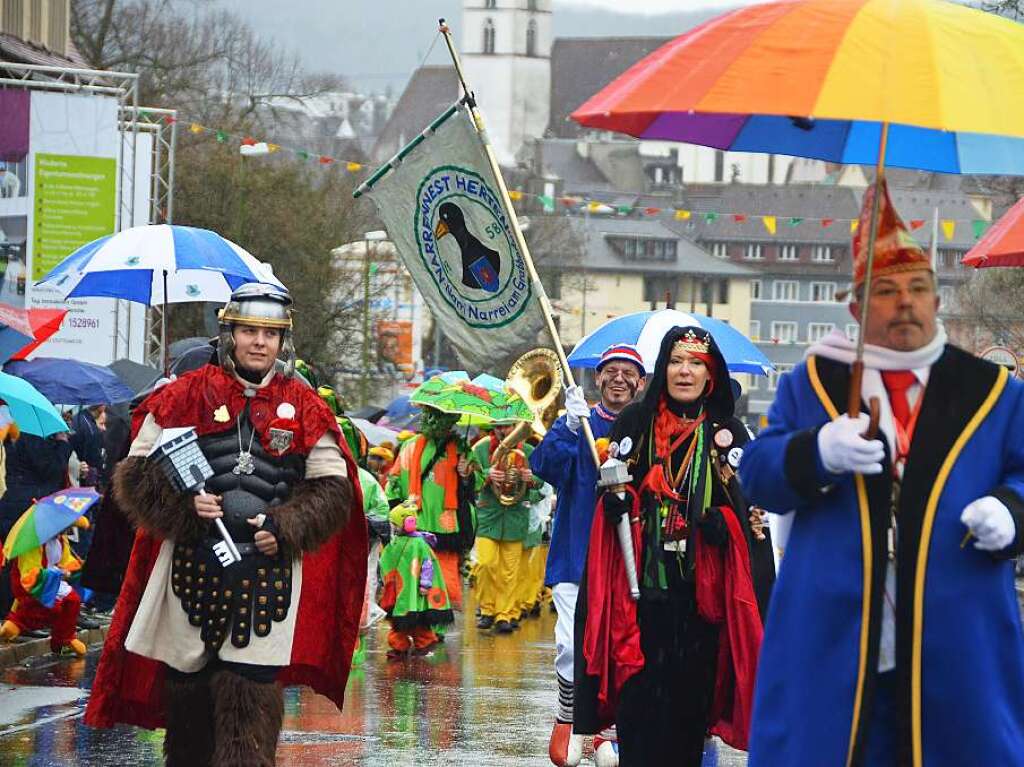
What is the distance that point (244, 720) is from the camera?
7.82 metres

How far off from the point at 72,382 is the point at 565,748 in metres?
8.98

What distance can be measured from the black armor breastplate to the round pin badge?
1598 mm

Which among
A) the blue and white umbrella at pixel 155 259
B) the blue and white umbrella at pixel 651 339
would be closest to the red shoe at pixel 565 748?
the blue and white umbrella at pixel 651 339

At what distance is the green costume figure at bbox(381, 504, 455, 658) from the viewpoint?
15117 mm

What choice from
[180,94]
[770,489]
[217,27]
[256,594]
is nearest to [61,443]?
[256,594]

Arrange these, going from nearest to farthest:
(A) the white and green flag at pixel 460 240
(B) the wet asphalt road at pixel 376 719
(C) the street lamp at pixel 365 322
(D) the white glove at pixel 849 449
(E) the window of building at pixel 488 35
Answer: (D) the white glove at pixel 849 449, (A) the white and green flag at pixel 460 240, (B) the wet asphalt road at pixel 376 719, (C) the street lamp at pixel 365 322, (E) the window of building at pixel 488 35

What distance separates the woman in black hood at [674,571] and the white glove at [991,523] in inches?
99.9

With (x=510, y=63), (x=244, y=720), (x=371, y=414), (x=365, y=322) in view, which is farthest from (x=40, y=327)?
(x=510, y=63)

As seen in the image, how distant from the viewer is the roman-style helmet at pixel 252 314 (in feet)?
26.5

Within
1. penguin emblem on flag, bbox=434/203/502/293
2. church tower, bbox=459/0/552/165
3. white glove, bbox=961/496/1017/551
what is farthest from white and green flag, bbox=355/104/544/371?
church tower, bbox=459/0/552/165

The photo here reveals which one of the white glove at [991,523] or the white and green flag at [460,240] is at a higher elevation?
the white and green flag at [460,240]

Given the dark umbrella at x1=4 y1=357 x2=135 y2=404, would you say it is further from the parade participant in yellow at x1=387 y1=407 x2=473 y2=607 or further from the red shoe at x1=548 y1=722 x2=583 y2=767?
the red shoe at x1=548 y1=722 x2=583 y2=767

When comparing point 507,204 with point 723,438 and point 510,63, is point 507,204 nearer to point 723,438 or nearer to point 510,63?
point 723,438

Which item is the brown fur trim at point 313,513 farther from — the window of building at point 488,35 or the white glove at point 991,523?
the window of building at point 488,35
